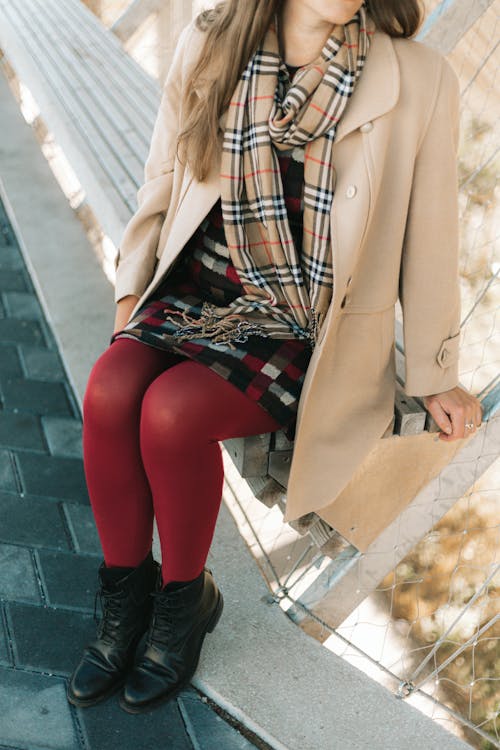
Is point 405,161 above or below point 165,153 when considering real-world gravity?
above

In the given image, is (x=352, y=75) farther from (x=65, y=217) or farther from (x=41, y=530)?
(x=65, y=217)

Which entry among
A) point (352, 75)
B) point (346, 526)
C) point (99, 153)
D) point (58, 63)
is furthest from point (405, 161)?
point (58, 63)

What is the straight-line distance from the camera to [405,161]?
1.49 m

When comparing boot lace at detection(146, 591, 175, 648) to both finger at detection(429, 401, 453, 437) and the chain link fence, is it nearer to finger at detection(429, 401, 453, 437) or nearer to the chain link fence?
the chain link fence

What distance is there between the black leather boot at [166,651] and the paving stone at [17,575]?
0.37 meters

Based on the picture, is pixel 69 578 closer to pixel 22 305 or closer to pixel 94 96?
pixel 22 305

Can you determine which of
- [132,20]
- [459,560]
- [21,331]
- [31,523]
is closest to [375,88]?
[31,523]

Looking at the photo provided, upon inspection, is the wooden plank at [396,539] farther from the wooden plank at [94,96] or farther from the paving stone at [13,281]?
the paving stone at [13,281]

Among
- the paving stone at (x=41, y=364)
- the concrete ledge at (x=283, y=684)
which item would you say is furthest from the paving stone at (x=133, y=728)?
the paving stone at (x=41, y=364)

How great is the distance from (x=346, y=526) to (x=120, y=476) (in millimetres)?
494

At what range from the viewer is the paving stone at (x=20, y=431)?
2508 millimetres

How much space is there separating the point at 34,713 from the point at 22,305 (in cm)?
186

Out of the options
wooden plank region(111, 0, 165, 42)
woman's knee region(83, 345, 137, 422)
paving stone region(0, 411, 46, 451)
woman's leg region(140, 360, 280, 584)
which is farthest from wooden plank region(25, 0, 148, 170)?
woman's leg region(140, 360, 280, 584)

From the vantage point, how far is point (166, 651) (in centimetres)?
169
